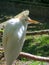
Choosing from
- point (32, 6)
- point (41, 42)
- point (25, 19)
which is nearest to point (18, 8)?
point (32, 6)

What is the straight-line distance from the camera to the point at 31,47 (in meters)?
5.29

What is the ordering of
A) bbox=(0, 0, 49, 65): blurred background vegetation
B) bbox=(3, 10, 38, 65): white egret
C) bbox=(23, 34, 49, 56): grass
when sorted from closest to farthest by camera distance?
bbox=(3, 10, 38, 65): white egret, bbox=(23, 34, 49, 56): grass, bbox=(0, 0, 49, 65): blurred background vegetation

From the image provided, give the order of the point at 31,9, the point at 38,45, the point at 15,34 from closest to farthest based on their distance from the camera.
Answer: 1. the point at 15,34
2. the point at 38,45
3. the point at 31,9

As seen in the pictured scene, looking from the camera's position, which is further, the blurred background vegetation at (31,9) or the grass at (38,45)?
the blurred background vegetation at (31,9)

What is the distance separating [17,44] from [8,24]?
2.8 inches

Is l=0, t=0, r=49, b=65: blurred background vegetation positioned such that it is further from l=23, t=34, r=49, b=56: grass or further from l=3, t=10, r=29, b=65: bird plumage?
l=3, t=10, r=29, b=65: bird plumage

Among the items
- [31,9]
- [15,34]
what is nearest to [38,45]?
Result: [31,9]

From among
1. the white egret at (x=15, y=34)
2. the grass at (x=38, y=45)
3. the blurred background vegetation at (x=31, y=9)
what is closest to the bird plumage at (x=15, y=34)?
the white egret at (x=15, y=34)

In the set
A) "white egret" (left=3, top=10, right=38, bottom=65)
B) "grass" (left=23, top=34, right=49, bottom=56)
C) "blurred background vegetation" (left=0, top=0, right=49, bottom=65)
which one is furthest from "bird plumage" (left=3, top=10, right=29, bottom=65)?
"blurred background vegetation" (left=0, top=0, right=49, bottom=65)

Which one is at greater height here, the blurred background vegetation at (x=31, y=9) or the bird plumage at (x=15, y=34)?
the bird plumage at (x=15, y=34)

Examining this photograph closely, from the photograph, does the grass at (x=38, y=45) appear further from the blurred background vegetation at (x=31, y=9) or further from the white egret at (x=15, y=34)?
the white egret at (x=15, y=34)

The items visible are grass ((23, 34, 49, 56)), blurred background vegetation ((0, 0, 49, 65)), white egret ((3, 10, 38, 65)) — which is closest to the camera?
white egret ((3, 10, 38, 65))

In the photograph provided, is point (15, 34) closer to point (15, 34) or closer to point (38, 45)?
point (15, 34)

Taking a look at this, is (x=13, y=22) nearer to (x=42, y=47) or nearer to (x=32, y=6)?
(x=42, y=47)
